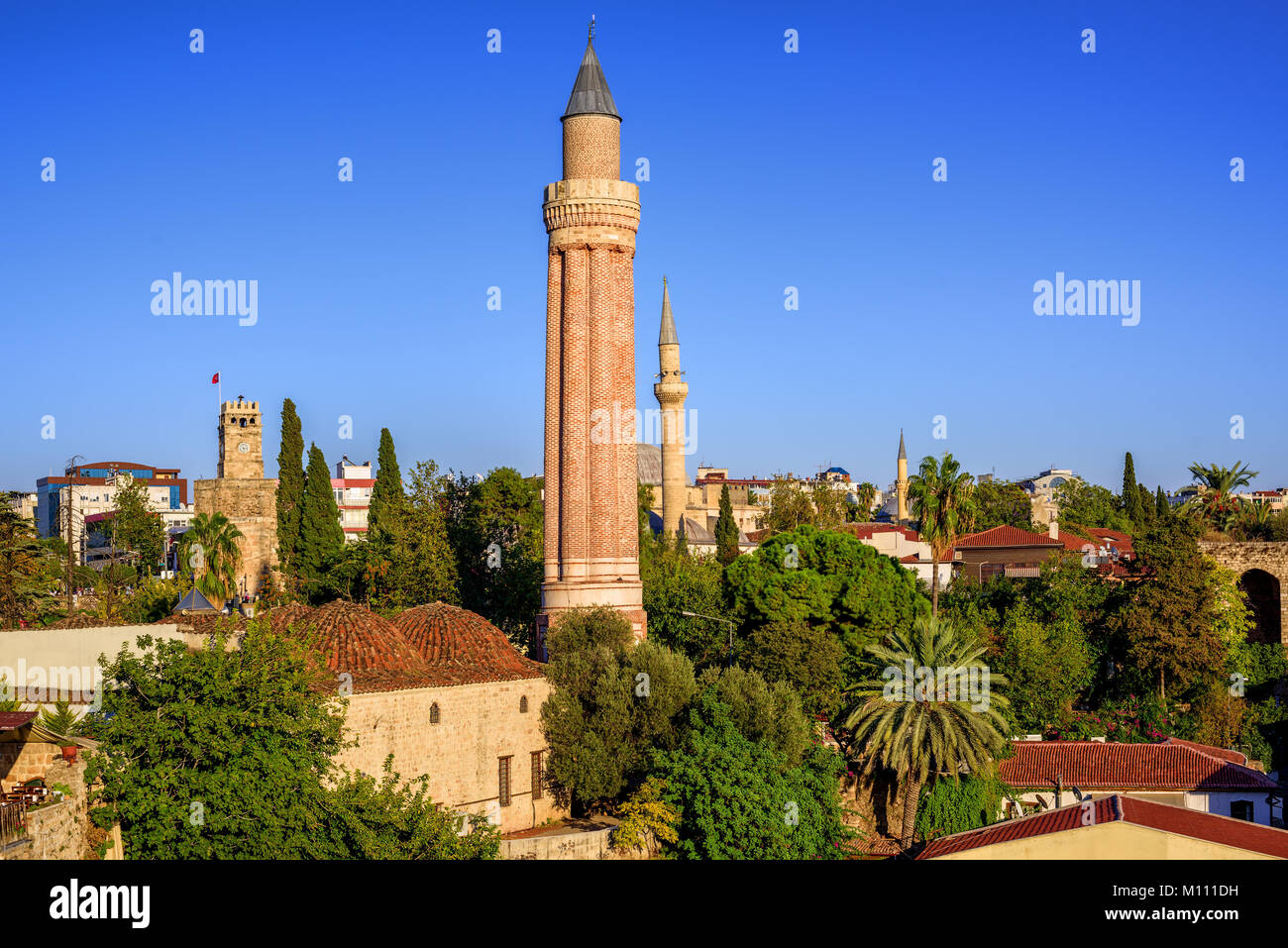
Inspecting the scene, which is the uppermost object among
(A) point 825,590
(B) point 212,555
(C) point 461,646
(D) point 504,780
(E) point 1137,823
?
(B) point 212,555

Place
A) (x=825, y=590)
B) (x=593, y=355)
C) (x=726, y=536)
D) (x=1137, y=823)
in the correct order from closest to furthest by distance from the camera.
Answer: (x=1137, y=823), (x=593, y=355), (x=825, y=590), (x=726, y=536)

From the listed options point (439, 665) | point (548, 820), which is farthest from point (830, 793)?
point (439, 665)

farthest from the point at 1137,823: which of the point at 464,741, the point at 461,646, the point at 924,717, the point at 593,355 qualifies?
the point at 593,355

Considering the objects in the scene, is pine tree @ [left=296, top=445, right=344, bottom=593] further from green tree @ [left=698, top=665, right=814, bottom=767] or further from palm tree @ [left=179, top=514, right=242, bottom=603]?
green tree @ [left=698, top=665, right=814, bottom=767]

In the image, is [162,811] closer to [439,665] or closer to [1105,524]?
[439,665]

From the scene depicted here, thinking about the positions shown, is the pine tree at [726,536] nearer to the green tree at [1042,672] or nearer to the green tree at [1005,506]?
the green tree at [1005,506]

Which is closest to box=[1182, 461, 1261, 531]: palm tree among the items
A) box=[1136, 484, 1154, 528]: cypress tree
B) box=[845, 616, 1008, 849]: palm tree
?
box=[1136, 484, 1154, 528]: cypress tree

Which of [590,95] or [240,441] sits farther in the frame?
[240,441]

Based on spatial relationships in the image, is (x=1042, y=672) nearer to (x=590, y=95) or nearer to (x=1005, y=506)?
(x=590, y=95)

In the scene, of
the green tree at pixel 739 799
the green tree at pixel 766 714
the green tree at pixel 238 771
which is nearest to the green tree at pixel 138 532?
the green tree at pixel 766 714
